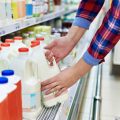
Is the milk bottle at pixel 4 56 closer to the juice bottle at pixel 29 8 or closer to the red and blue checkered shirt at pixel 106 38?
the red and blue checkered shirt at pixel 106 38

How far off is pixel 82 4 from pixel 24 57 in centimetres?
64

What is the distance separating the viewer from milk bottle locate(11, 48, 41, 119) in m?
→ 1.38

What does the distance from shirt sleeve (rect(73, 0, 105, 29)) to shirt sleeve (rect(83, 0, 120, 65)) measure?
457 millimetres

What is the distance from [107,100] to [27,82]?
6.21 feet

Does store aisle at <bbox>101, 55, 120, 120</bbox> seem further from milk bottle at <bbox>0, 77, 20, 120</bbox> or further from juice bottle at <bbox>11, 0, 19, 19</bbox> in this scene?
milk bottle at <bbox>0, 77, 20, 120</bbox>

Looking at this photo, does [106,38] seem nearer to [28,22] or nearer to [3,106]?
[3,106]

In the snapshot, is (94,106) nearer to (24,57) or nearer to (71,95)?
(71,95)

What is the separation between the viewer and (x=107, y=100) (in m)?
3.13

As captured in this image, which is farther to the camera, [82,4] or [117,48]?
[117,48]

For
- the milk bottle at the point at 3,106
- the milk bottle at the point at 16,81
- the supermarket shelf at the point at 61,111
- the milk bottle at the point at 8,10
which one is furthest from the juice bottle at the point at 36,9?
the milk bottle at the point at 3,106

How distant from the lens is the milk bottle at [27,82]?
1380 millimetres

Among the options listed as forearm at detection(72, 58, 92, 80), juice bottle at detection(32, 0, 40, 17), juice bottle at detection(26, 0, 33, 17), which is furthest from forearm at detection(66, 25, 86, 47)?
juice bottle at detection(32, 0, 40, 17)

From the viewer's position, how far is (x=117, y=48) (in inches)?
143

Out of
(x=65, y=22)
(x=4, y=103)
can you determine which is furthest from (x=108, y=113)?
(x=65, y=22)
